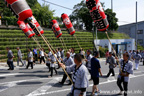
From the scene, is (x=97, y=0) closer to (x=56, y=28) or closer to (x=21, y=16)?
(x=21, y=16)

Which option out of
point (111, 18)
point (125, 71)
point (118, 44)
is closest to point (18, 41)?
point (125, 71)

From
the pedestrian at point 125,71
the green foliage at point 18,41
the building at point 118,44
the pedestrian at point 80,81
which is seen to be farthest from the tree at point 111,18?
the pedestrian at point 80,81

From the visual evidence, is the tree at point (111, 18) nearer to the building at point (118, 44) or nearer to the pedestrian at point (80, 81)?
the building at point (118, 44)

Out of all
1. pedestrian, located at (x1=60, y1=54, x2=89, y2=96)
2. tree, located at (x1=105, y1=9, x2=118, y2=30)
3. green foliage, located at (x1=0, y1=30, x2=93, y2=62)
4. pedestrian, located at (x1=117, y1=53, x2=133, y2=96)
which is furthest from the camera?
tree, located at (x1=105, y1=9, x2=118, y2=30)

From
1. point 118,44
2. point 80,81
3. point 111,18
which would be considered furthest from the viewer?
point 111,18

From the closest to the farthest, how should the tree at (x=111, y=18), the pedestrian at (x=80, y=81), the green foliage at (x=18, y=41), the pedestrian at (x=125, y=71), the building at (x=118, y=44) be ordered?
1. the pedestrian at (x=80, y=81)
2. the pedestrian at (x=125, y=71)
3. the green foliage at (x=18, y=41)
4. the building at (x=118, y=44)
5. the tree at (x=111, y=18)

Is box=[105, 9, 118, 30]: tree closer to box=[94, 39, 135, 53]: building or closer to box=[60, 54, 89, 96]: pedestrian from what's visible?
box=[94, 39, 135, 53]: building

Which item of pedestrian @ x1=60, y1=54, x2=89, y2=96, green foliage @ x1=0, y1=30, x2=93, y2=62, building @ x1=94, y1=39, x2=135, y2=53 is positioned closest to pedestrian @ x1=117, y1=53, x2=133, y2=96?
pedestrian @ x1=60, y1=54, x2=89, y2=96

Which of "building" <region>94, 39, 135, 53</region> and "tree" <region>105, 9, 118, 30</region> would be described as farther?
"tree" <region>105, 9, 118, 30</region>

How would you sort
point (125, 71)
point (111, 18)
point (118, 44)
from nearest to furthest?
point (125, 71) < point (118, 44) < point (111, 18)

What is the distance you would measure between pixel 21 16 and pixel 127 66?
441 cm

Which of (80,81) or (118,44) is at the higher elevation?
(80,81)

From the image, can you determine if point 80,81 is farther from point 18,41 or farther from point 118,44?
point 118,44

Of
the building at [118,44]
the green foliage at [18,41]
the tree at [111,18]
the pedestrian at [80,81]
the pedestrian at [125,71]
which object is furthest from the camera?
the tree at [111,18]
